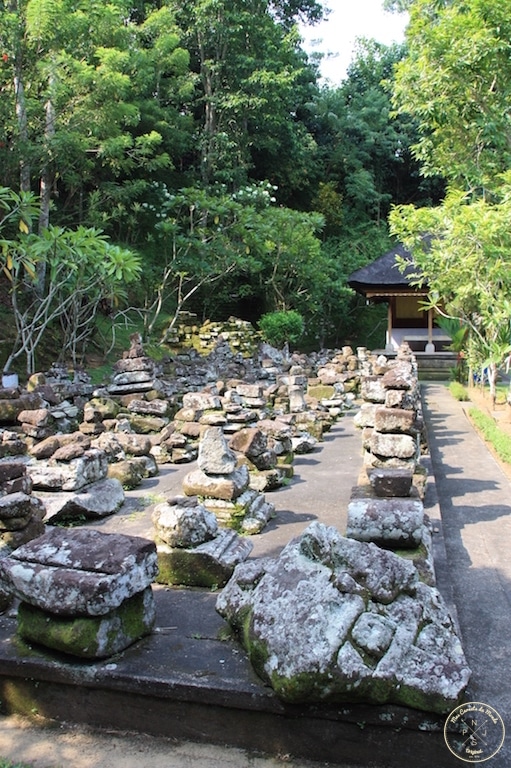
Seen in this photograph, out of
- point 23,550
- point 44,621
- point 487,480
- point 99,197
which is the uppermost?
point 99,197

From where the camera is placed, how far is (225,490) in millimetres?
5629

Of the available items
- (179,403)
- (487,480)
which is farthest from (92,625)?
(179,403)

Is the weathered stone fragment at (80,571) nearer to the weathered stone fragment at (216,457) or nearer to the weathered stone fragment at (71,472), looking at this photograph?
the weathered stone fragment at (216,457)

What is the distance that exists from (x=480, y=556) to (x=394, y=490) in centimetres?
125

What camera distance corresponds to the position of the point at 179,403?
12.7 meters

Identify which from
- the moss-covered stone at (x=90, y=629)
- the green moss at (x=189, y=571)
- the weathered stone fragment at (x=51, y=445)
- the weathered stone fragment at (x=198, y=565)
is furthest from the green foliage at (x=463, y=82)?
the moss-covered stone at (x=90, y=629)

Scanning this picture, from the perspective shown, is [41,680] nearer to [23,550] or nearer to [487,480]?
[23,550]

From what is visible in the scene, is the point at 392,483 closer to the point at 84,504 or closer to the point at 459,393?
the point at 84,504

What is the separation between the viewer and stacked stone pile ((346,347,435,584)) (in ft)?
12.8

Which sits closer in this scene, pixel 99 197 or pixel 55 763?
pixel 55 763

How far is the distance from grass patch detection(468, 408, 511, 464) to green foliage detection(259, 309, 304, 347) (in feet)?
32.5

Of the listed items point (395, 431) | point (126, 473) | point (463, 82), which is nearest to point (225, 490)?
point (395, 431)

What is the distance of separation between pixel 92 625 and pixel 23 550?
23.6 inches

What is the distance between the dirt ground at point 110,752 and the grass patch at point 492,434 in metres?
→ 6.69
